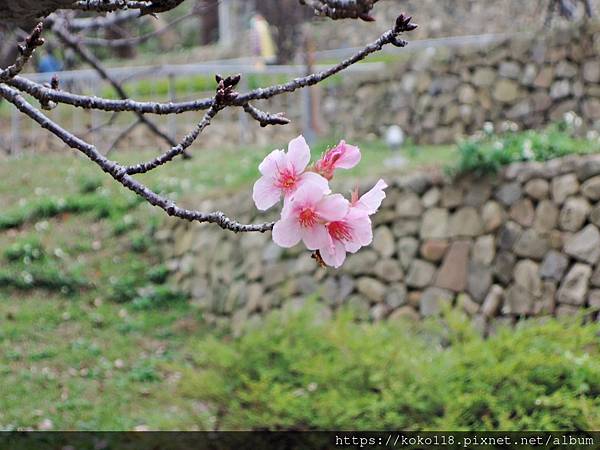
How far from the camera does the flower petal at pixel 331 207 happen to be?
4.24ft

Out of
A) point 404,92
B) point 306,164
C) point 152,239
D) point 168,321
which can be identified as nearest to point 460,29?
point 404,92

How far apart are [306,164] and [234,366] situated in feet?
10.6

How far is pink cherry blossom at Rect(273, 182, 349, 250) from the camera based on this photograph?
1.29m

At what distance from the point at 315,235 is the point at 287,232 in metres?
0.05

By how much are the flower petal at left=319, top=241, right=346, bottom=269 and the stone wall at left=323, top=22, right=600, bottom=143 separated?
6.14 metres

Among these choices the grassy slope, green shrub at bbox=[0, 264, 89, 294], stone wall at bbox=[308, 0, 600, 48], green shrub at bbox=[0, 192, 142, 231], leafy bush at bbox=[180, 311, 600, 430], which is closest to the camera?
leafy bush at bbox=[180, 311, 600, 430]

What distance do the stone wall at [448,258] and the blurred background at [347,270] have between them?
2 cm

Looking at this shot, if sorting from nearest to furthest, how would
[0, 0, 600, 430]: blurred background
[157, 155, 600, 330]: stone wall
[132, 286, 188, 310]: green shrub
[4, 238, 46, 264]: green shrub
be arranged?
[0, 0, 600, 430]: blurred background → [157, 155, 600, 330]: stone wall → [132, 286, 188, 310]: green shrub → [4, 238, 46, 264]: green shrub

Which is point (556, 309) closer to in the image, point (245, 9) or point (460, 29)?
point (460, 29)

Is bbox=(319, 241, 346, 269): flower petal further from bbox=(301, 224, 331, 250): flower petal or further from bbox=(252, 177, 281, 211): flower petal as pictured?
bbox=(252, 177, 281, 211): flower petal

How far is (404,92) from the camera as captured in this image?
913 centimetres

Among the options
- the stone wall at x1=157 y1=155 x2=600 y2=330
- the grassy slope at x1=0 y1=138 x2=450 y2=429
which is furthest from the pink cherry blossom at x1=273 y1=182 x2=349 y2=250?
the stone wall at x1=157 y1=155 x2=600 y2=330

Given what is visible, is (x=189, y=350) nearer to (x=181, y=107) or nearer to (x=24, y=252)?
(x=24, y=252)

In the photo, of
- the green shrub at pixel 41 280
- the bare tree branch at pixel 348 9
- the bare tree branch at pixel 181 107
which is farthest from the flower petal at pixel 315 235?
the green shrub at pixel 41 280
